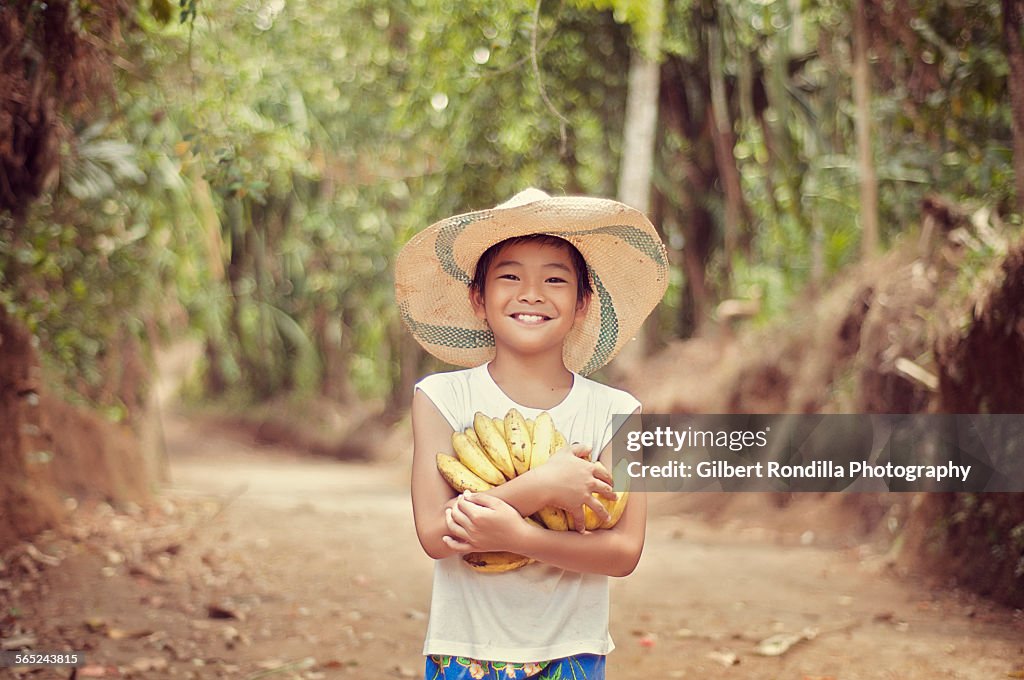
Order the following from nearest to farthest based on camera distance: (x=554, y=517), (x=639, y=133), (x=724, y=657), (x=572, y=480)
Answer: (x=572, y=480), (x=554, y=517), (x=724, y=657), (x=639, y=133)

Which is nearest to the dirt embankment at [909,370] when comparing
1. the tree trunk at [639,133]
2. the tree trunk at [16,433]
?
the tree trunk at [639,133]

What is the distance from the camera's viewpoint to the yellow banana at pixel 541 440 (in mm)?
2057

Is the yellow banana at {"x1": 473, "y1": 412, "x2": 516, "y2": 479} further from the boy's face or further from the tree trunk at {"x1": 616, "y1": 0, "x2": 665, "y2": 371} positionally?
the tree trunk at {"x1": 616, "y1": 0, "x2": 665, "y2": 371}

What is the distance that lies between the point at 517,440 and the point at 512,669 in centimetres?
47

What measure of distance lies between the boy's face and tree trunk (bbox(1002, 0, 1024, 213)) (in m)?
3.19

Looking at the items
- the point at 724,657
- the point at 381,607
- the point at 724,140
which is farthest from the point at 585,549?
the point at 724,140

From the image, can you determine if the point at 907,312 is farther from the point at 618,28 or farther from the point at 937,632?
the point at 618,28

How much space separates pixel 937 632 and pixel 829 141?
630 cm

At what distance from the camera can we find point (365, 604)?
16.8 feet

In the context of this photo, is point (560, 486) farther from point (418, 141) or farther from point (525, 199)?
point (418, 141)

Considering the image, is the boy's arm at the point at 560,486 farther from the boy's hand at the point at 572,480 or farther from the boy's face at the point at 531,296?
the boy's face at the point at 531,296

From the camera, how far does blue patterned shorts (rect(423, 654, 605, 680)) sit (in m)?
2.08

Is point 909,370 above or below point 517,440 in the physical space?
above

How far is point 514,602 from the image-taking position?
2.09 meters
